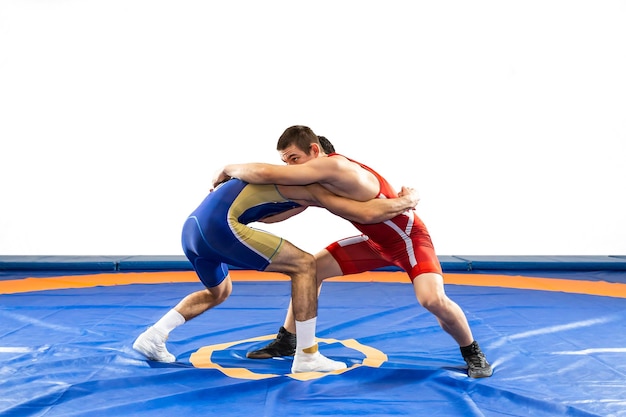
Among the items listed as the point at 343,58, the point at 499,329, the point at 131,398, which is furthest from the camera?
the point at 343,58

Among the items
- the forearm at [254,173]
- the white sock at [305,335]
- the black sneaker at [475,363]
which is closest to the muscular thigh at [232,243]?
the forearm at [254,173]

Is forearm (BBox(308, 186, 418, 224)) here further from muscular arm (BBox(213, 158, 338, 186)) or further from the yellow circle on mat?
the yellow circle on mat

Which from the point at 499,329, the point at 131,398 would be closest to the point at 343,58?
the point at 499,329

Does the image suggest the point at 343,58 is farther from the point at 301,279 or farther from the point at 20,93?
the point at 301,279

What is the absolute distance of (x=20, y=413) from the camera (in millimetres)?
1914

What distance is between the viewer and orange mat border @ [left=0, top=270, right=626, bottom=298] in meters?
4.64

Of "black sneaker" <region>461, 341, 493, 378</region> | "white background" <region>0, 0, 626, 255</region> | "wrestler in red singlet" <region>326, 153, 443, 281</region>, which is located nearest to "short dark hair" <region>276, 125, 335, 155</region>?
"wrestler in red singlet" <region>326, 153, 443, 281</region>

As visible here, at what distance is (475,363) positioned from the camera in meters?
2.40

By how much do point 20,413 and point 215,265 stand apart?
1.00 meters

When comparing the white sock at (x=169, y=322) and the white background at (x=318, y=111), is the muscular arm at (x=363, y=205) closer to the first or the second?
the white sock at (x=169, y=322)

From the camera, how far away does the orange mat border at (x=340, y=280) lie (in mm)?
4645

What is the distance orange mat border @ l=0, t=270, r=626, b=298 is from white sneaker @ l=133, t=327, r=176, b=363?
2.45 meters

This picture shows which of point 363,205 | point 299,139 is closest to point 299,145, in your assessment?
point 299,139

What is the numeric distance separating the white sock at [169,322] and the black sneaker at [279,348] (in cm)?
37
